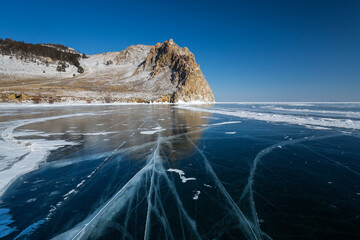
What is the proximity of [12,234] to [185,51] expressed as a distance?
4312 inches

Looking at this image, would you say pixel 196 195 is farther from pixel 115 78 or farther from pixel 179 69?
pixel 115 78

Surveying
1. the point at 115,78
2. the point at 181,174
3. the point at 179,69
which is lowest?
the point at 181,174

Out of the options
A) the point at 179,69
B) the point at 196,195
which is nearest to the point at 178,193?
the point at 196,195

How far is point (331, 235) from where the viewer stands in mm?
2305

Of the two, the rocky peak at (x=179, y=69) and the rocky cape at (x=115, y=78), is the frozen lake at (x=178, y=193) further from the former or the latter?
the rocky peak at (x=179, y=69)

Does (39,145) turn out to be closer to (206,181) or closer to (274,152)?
(206,181)

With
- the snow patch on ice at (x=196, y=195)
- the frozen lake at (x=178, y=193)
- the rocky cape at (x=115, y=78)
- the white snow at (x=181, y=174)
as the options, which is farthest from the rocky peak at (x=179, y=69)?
the snow patch on ice at (x=196, y=195)

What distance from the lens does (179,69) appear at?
84.8 meters

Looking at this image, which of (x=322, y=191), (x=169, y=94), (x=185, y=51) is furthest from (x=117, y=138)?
(x=185, y=51)

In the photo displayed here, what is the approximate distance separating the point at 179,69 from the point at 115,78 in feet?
118

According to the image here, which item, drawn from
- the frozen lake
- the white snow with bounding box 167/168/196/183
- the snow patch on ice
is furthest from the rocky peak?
the snow patch on ice

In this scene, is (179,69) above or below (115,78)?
above

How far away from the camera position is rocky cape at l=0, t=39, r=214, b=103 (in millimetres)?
56781

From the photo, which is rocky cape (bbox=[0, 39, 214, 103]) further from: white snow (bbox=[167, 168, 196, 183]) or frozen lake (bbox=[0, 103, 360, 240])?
white snow (bbox=[167, 168, 196, 183])
